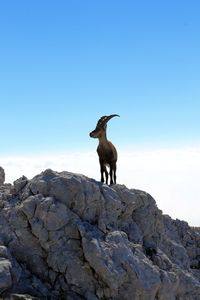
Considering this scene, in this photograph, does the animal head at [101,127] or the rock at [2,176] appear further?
the rock at [2,176]

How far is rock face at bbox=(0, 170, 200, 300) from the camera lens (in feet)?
58.3

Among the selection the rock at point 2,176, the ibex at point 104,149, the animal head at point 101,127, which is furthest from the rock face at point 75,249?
the rock at point 2,176

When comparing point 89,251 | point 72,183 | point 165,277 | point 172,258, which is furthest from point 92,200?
point 172,258

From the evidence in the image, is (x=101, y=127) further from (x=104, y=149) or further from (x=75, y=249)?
(x=75, y=249)

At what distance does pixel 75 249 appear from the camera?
18.5m

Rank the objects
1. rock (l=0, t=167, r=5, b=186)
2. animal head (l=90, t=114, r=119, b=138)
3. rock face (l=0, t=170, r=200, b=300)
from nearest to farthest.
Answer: rock face (l=0, t=170, r=200, b=300), animal head (l=90, t=114, r=119, b=138), rock (l=0, t=167, r=5, b=186)

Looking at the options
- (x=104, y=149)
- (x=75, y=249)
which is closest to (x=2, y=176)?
(x=104, y=149)

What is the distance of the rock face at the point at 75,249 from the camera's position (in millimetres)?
17766

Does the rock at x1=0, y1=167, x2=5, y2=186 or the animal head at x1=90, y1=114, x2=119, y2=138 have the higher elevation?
the animal head at x1=90, y1=114, x2=119, y2=138

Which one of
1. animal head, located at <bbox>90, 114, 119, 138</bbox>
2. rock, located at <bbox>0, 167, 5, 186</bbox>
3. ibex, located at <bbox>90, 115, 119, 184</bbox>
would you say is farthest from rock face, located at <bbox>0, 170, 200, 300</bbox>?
rock, located at <bbox>0, 167, 5, 186</bbox>

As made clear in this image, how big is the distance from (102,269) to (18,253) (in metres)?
3.38

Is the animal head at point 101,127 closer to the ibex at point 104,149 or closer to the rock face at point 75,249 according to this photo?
the ibex at point 104,149

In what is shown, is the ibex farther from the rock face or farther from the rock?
the rock

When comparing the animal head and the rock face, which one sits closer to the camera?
the rock face
